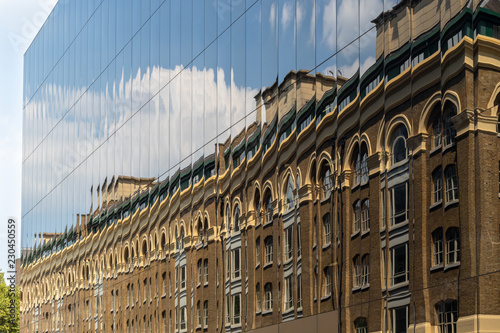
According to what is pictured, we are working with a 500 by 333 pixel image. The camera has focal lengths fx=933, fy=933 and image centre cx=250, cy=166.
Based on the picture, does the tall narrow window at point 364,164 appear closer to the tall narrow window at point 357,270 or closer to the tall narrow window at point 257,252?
the tall narrow window at point 357,270

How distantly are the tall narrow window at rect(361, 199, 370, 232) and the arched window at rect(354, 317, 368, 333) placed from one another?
184 cm

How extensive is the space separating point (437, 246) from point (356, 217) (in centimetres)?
329

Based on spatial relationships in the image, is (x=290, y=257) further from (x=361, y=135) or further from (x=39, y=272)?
(x=39, y=272)

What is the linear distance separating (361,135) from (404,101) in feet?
6.06

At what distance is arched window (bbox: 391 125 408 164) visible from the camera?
59.0 ft

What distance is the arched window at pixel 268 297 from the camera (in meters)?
23.8

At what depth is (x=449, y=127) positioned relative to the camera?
1658cm

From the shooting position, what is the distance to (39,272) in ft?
173

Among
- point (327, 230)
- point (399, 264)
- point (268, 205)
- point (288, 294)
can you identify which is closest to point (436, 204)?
point (399, 264)

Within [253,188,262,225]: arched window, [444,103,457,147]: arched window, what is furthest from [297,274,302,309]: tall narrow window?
[444,103,457,147]: arched window

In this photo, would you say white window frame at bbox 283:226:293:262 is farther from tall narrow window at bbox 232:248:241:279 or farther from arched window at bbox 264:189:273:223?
tall narrow window at bbox 232:248:241:279

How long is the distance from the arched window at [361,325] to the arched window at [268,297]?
4676mm

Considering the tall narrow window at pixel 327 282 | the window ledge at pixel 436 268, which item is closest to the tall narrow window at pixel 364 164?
the tall narrow window at pixel 327 282

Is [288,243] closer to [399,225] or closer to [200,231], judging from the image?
[399,225]
